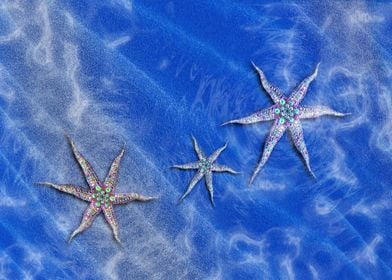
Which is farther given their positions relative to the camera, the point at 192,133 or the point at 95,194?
the point at 192,133

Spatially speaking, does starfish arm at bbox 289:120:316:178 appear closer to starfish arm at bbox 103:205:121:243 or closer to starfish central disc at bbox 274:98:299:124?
starfish central disc at bbox 274:98:299:124

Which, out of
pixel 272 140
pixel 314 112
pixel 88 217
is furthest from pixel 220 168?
pixel 88 217

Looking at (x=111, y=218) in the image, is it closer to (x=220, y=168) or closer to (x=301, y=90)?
(x=220, y=168)

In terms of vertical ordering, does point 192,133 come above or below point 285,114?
below

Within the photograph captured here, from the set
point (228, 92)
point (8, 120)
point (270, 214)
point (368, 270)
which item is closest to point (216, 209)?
point (270, 214)

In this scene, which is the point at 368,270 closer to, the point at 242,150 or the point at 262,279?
the point at 262,279

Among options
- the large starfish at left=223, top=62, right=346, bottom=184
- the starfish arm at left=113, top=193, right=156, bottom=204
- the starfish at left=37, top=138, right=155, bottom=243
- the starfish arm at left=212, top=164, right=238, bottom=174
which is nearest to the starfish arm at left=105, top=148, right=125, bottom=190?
the starfish at left=37, top=138, right=155, bottom=243
